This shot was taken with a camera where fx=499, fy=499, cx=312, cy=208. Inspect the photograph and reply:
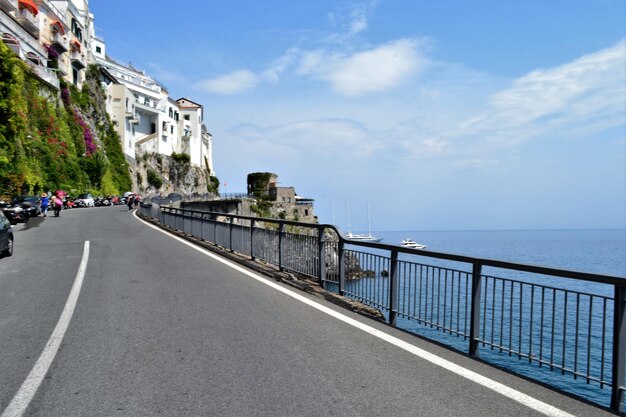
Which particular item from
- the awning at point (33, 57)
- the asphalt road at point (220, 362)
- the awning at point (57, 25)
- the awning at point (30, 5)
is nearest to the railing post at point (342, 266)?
the asphalt road at point (220, 362)

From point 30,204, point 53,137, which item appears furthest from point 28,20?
point 30,204

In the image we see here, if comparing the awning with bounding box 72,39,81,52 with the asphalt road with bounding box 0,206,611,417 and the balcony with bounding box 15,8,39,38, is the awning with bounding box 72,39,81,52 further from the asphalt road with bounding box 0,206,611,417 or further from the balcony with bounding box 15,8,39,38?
the asphalt road with bounding box 0,206,611,417

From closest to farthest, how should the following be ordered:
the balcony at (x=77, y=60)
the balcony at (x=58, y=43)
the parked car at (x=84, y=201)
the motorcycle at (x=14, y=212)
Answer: the motorcycle at (x=14, y=212) → the parked car at (x=84, y=201) → the balcony at (x=58, y=43) → the balcony at (x=77, y=60)

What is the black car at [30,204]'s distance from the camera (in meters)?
32.2

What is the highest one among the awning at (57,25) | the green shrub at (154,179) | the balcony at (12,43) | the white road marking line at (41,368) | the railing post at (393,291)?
the awning at (57,25)

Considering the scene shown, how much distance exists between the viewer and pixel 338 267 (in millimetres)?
8867

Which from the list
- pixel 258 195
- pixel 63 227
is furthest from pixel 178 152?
pixel 63 227

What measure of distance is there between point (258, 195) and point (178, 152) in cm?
2627

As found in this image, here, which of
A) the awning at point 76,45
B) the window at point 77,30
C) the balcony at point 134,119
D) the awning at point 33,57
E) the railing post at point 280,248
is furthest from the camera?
the balcony at point 134,119

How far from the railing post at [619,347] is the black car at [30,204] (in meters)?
34.2

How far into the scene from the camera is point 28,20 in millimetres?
57719

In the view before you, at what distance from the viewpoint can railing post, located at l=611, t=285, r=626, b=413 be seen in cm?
420

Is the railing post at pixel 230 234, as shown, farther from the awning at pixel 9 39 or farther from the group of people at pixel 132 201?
the awning at pixel 9 39

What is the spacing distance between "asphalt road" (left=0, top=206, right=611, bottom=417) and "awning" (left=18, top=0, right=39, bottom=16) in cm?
5949
